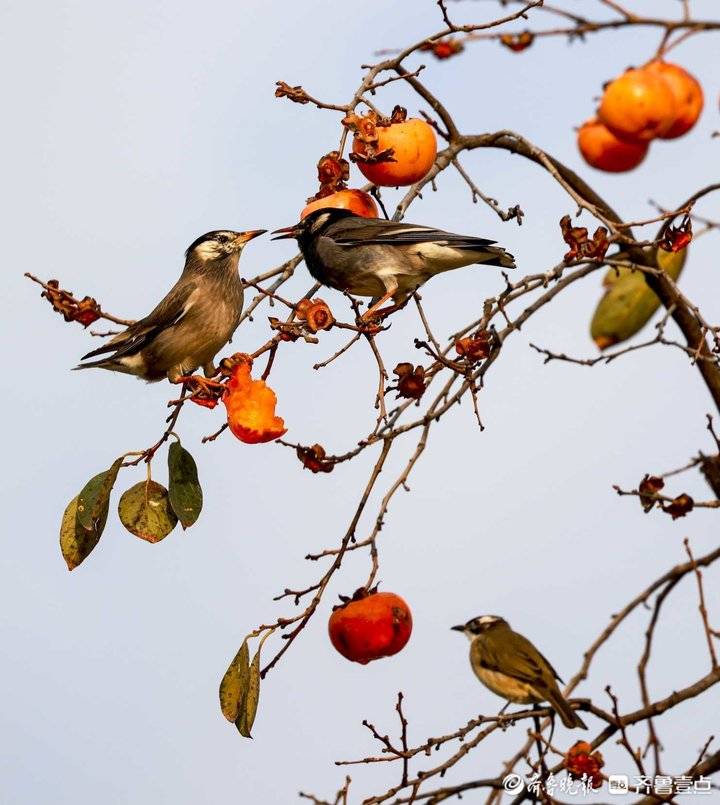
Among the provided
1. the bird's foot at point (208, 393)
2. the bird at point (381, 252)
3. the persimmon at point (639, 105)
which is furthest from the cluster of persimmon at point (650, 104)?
the bird at point (381, 252)

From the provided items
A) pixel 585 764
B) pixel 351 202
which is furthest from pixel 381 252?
pixel 585 764

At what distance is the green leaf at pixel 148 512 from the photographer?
12.8ft

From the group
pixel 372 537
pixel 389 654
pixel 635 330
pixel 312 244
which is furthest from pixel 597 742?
pixel 312 244

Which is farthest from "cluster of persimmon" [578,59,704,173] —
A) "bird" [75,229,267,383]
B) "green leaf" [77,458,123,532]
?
"bird" [75,229,267,383]

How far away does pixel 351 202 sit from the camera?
4320 millimetres

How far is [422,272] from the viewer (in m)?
5.04

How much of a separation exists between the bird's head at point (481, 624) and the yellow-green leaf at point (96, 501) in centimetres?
182

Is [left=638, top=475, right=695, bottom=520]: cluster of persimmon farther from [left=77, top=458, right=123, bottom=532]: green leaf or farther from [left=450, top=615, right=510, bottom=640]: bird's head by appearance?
[left=77, top=458, right=123, bottom=532]: green leaf

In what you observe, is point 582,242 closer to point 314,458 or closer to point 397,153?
point 397,153

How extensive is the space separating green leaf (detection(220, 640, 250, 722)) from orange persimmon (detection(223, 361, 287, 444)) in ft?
2.06

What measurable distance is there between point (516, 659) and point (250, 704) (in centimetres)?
139

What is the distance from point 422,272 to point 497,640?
154 cm

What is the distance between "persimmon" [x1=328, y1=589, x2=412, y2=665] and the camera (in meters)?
3.83

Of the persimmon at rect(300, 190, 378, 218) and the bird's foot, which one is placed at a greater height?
the persimmon at rect(300, 190, 378, 218)
